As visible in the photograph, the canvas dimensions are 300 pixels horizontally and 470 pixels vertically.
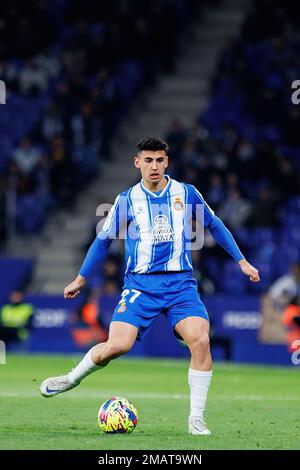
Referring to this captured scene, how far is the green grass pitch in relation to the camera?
8719 mm

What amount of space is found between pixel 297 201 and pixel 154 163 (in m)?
14.3

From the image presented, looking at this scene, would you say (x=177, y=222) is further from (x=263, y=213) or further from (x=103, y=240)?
(x=263, y=213)

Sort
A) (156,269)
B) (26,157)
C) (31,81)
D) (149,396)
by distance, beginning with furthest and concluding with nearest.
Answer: (31,81) → (26,157) → (149,396) → (156,269)

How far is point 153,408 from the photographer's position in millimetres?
12180

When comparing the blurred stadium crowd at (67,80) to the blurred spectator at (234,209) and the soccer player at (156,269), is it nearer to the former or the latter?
the blurred spectator at (234,209)

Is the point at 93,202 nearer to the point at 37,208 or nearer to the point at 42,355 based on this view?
the point at 37,208

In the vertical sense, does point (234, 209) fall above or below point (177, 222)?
above

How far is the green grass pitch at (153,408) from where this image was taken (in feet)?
28.6

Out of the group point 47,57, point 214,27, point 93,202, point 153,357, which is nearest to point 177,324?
point 153,357

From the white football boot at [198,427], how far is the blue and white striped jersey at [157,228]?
122 cm

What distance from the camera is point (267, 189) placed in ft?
77.5

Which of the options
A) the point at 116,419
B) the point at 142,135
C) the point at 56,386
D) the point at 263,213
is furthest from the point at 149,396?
the point at 142,135

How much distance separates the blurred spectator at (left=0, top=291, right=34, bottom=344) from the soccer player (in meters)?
13.0

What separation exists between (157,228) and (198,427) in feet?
5.37
